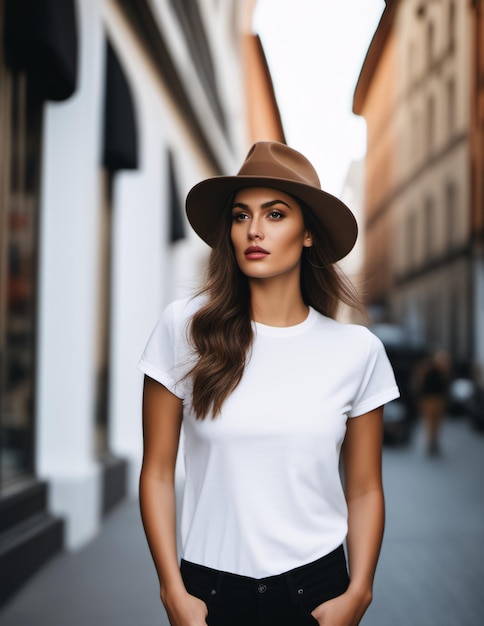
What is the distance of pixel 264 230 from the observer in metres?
2.29

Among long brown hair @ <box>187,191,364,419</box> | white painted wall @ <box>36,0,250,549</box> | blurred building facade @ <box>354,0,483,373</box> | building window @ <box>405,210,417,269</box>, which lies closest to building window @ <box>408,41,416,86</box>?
blurred building facade @ <box>354,0,483,373</box>

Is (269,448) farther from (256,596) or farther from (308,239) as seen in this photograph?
(308,239)

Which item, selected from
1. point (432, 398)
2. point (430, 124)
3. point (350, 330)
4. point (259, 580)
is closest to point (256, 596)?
point (259, 580)

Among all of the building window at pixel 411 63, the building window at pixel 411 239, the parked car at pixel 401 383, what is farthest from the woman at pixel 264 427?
the building window at pixel 411 239

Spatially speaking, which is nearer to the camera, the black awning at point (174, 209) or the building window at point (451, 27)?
the black awning at point (174, 209)

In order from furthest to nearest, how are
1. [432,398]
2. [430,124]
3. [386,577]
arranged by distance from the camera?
[430,124]
[432,398]
[386,577]

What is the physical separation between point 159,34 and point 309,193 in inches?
371

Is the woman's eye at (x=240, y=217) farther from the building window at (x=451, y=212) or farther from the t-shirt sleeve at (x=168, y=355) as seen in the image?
the building window at (x=451, y=212)

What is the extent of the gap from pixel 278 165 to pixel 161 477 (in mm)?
905

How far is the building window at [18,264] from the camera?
6172 millimetres

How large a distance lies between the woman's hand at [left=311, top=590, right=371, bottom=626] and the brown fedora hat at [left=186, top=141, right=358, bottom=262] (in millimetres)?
983

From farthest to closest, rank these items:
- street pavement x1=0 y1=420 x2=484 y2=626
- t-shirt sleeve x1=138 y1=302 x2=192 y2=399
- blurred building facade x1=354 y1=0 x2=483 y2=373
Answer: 1. blurred building facade x1=354 y1=0 x2=483 y2=373
2. street pavement x1=0 y1=420 x2=484 y2=626
3. t-shirt sleeve x1=138 y1=302 x2=192 y2=399

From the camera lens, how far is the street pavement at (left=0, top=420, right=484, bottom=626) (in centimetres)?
513

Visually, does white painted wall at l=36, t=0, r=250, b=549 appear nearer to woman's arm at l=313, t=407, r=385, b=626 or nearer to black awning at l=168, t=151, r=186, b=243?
black awning at l=168, t=151, r=186, b=243
